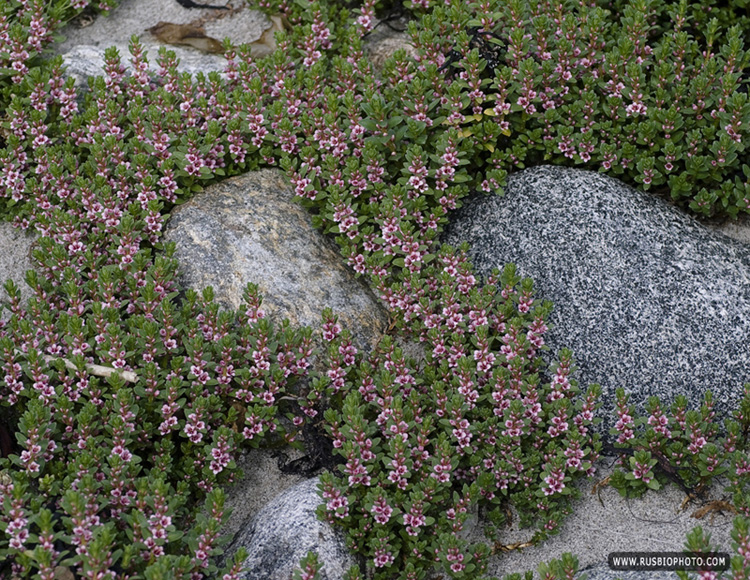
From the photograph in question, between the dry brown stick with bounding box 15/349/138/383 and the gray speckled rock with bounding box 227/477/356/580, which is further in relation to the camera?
the dry brown stick with bounding box 15/349/138/383

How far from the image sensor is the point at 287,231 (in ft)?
20.9

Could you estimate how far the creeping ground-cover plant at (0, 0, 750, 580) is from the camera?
190 inches

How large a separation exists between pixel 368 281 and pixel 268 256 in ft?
2.50

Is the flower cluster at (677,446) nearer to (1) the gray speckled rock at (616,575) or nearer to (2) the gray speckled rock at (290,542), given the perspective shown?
(1) the gray speckled rock at (616,575)

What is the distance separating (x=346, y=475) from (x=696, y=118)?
3.61 meters

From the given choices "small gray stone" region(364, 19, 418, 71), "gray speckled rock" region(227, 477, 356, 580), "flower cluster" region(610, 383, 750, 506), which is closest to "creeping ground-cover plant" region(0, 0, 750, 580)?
"flower cluster" region(610, 383, 750, 506)

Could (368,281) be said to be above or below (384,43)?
below

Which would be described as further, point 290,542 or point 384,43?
point 384,43

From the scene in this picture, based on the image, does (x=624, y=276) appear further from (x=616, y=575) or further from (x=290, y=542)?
(x=290, y=542)

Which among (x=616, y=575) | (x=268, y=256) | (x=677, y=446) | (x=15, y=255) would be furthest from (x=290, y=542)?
(x=15, y=255)

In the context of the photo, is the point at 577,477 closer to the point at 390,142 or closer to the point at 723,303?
the point at 723,303

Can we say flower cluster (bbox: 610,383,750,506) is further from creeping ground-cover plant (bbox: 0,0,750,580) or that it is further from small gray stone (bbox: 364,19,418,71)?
small gray stone (bbox: 364,19,418,71)

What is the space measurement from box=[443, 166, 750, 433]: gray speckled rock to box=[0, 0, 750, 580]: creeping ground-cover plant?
7.0 inches

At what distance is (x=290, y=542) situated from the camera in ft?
15.7
